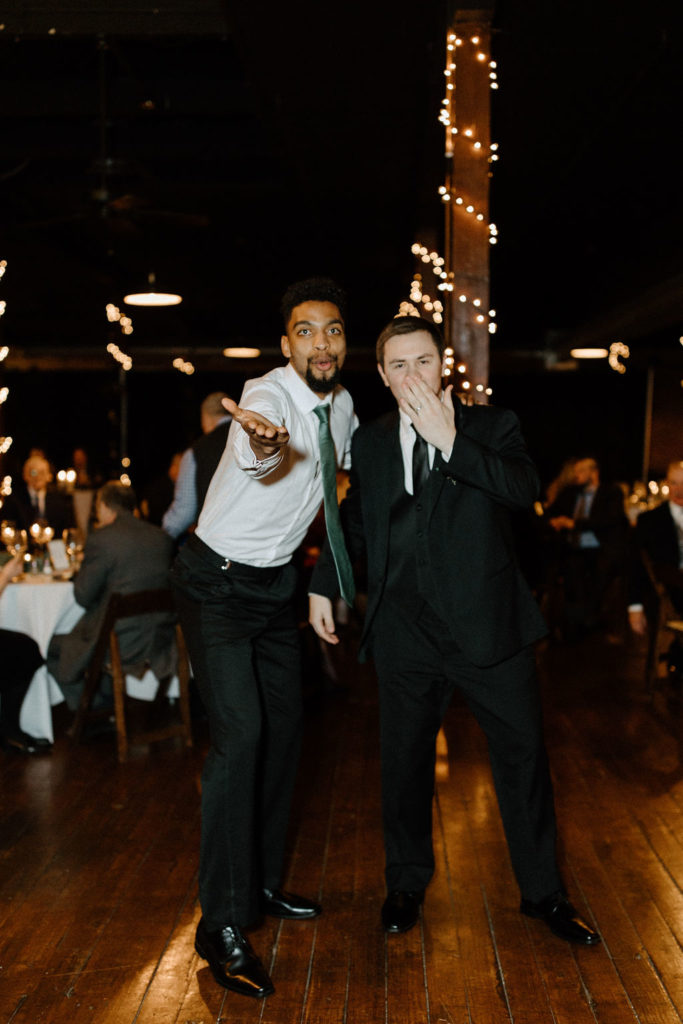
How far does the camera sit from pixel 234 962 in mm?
2568

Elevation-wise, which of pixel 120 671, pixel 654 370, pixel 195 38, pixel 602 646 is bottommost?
pixel 602 646

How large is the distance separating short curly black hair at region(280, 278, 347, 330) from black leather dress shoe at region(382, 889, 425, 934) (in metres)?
1.61

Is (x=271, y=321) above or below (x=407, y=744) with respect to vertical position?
above

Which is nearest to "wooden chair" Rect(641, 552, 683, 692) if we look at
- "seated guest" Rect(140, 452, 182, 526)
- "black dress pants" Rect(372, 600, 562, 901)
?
"black dress pants" Rect(372, 600, 562, 901)

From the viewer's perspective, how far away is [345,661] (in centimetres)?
680

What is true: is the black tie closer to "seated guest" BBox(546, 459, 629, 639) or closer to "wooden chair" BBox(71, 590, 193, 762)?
"wooden chair" BBox(71, 590, 193, 762)

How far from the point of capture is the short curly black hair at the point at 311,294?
9.07 feet

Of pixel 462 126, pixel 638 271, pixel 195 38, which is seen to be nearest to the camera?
pixel 462 126

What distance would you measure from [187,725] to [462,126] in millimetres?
2852

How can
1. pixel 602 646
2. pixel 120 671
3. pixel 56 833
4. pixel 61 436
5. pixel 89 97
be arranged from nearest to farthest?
pixel 56 833, pixel 120 671, pixel 602 646, pixel 89 97, pixel 61 436

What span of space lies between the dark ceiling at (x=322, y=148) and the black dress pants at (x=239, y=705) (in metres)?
3.78

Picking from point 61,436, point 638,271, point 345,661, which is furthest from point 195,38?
point 61,436

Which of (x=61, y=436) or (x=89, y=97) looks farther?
(x=61, y=436)

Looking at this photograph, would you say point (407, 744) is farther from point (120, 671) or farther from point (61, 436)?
point (61, 436)
